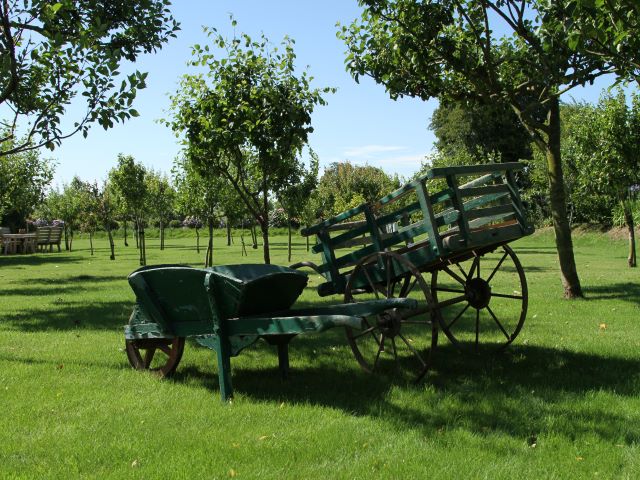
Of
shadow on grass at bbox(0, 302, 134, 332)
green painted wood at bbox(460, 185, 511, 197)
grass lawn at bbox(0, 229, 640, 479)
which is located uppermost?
green painted wood at bbox(460, 185, 511, 197)

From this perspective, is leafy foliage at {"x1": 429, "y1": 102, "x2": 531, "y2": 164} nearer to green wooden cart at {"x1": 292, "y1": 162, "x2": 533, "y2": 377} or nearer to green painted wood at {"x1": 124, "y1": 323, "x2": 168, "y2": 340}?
green wooden cart at {"x1": 292, "y1": 162, "x2": 533, "y2": 377}

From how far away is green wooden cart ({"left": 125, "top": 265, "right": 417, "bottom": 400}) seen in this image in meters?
5.65

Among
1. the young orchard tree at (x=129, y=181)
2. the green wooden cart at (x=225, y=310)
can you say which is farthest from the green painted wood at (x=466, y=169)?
the young orchard tree at (x=129, y=181)

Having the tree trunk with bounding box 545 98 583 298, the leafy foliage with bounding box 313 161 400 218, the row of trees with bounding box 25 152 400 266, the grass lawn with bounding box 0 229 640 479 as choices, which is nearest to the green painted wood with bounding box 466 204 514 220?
the grass lawn with bounding box 0 229 640 479

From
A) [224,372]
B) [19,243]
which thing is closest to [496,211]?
[224,372]

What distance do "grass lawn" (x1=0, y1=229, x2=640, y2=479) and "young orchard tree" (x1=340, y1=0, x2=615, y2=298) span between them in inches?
146

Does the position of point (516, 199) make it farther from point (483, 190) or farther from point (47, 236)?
point (47, 236)

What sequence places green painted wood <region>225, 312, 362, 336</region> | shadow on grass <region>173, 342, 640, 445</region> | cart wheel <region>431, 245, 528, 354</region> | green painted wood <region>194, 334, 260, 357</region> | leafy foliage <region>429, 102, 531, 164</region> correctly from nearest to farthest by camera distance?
shadow on grass <region>173, 342, 640, 445</region>
green painted wood <region>225, 312, 362, 336</region>
green painted wood <region>194, 334, 260, 357</region>
cart wheel <region>431, 245, 528, 354</region>
leafy foliage <region>429, 102, 531, 164</region>

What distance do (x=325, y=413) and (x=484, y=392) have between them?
4.85ft

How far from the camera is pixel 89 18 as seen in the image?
32.2ft

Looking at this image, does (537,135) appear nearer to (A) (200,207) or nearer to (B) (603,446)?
(B) (603,446)

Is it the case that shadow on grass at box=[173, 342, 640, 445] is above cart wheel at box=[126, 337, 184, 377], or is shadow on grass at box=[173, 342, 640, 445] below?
below

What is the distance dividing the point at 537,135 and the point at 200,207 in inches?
701

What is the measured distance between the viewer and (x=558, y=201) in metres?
11.6
